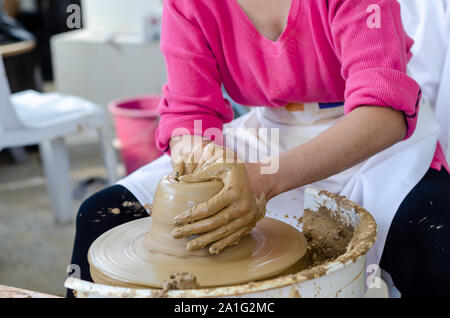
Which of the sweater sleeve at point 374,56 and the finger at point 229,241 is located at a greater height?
the sweater sleeve at point 374,56

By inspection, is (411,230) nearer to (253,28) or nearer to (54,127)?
(253,28)

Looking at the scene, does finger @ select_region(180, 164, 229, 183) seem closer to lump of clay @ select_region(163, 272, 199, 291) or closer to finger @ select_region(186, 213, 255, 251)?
finger @ select_region(186, 213, 255, 251)

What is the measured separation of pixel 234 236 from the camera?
1.18 m

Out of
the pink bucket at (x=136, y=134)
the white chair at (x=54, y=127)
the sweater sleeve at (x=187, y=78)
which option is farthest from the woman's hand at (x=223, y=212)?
the pink bucket at (x=136, y=134)

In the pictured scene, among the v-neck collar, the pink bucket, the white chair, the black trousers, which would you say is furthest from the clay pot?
the pink bucket

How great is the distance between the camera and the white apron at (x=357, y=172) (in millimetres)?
1458

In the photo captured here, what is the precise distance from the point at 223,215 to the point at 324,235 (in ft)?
1.40

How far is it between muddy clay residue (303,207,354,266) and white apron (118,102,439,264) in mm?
78

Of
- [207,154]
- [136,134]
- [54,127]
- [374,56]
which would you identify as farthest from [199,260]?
[136,134]

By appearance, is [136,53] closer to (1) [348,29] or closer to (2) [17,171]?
(2) [17,171]

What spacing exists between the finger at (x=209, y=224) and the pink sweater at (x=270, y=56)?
42 centimetres

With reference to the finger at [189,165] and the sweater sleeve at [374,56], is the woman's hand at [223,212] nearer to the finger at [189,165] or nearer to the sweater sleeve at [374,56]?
the finger at [189,165]

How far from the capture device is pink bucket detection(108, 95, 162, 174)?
3.67 m

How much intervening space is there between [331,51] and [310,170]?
0.39 metres
